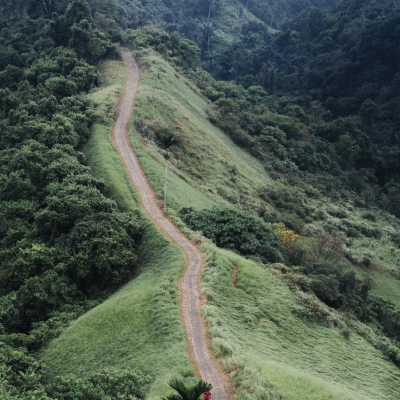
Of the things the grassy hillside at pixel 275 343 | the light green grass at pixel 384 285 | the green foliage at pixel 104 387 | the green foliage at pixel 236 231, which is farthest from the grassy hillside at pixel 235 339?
the light green grass at pixel 384 285

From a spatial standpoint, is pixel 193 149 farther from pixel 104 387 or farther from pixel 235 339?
pixel 104 387

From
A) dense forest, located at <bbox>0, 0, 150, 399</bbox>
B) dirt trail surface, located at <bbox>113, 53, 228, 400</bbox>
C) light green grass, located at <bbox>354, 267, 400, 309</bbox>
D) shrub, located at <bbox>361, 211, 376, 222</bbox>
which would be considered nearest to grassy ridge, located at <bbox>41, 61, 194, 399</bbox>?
dirt trail surface, located at <bbox>113, 53, 228, 400</bbox>

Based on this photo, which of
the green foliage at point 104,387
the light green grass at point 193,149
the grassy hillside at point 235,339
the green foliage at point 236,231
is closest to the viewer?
the green foliage at point 104,387

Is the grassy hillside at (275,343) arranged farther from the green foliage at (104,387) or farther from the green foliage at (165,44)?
the green foliage at (165,44)

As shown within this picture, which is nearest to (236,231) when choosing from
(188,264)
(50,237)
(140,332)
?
(188,264)

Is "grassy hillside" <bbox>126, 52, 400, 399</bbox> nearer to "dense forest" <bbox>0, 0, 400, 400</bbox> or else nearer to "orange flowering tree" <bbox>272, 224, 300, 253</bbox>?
"dense forest" <bbox>0, 0, 400, 400</bbox>

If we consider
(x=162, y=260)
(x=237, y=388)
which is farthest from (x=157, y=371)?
(x=162, y=260)
